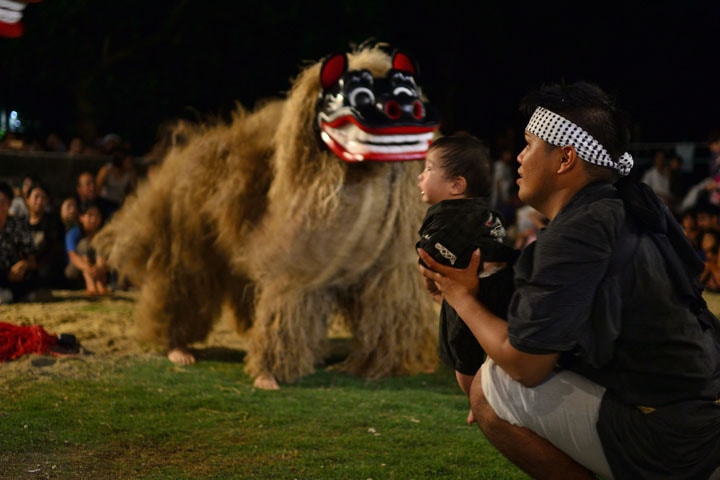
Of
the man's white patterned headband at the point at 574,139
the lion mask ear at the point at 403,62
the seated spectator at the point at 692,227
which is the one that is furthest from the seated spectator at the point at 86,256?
the man's white patterned headband at the point at 574,139

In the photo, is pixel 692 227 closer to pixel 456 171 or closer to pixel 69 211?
pixel 69 211

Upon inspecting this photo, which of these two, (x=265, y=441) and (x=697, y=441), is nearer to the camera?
(x=697, y=441)

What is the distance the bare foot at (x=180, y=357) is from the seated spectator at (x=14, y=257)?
6.99ft

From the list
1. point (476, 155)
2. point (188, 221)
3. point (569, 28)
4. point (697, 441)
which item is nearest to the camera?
point (697, 441)

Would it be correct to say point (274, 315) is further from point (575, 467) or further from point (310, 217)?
point (575, 467)

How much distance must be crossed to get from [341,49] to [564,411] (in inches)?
419

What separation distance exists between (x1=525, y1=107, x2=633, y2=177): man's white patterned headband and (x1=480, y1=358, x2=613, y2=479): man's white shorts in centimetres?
55

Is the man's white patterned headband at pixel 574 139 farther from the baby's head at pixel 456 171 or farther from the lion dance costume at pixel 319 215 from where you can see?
the lion dance costume at pixel 319 215

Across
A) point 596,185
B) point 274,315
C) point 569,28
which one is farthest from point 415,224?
point 569,28

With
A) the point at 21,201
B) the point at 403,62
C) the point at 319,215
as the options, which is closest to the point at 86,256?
the point at 21,201

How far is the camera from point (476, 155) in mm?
3133

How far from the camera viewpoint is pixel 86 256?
835 cm

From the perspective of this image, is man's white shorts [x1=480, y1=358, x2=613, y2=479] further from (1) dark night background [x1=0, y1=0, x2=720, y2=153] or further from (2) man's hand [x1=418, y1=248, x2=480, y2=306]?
(1) dark night background [x1=0, y1=0, x2=720, y2=153]

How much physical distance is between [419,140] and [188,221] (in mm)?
1490
